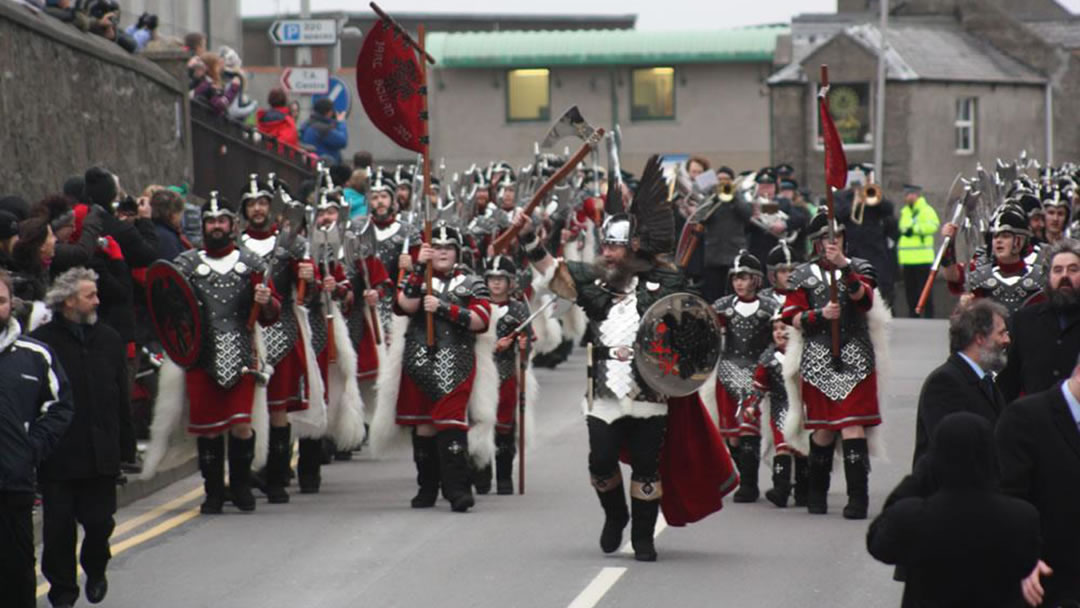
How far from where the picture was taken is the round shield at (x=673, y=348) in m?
11.3

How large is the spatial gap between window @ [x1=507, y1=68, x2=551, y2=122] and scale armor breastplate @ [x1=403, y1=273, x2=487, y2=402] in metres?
45.8

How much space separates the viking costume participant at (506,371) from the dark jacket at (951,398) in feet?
19.4

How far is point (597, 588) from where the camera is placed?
10.6 metres

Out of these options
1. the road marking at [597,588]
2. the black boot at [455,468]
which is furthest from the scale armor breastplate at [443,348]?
the road marking at [597,588]

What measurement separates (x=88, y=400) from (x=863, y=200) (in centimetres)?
1543

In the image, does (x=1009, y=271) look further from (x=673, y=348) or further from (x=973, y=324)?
(x=973, y=324)

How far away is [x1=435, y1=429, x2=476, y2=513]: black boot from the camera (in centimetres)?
1320

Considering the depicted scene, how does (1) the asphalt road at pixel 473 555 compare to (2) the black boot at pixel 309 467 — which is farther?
(2) the black boot at pixel 309 467

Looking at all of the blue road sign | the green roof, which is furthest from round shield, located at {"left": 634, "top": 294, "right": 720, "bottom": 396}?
the green roof

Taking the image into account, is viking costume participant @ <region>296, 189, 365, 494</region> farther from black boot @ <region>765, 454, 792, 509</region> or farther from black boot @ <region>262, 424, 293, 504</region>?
black boot @ <region>765, 454, 792, 509</region>

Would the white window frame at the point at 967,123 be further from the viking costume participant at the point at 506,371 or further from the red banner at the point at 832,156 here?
the red banner at the point at 832,156

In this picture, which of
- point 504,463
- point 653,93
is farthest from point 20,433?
point 653,93

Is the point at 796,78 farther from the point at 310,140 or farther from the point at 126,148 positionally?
the point at 126,148

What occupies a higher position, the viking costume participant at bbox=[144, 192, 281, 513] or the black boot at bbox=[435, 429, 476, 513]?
the viking costume participant at bbox=[144, 192, 281, 513]
